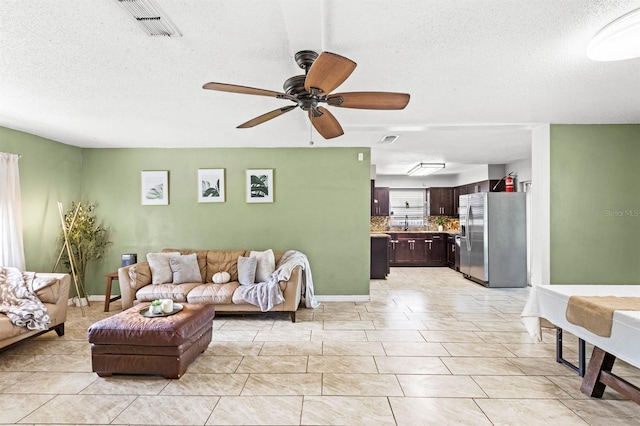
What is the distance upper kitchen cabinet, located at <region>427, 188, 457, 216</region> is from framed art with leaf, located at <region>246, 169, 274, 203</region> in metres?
5.58

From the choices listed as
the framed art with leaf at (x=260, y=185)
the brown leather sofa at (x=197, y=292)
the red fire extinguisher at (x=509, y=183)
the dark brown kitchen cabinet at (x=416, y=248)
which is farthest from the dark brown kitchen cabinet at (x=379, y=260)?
the brown leather sofa at (x=197, y=292)

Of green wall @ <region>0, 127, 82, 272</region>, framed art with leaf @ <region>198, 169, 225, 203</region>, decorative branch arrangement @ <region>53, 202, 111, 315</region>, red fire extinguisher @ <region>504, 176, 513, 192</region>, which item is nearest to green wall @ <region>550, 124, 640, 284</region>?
red fire extinguisher @ <region>504, 176, 513, 192</region>

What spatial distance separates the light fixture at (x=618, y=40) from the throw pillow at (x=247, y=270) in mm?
4112

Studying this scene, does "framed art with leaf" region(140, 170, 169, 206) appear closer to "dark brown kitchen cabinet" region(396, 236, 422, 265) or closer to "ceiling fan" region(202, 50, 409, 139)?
"ceiling fan" region(202, 50, 409, 139)

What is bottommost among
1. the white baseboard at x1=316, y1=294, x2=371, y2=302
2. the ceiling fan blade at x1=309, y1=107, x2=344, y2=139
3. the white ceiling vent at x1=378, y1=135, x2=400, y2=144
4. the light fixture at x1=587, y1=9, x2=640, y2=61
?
the white baseboard at x1=316, y1=294, x2=371, y2=302

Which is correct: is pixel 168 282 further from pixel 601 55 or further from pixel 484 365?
pixel 601 55

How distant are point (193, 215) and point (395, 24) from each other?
4469mm

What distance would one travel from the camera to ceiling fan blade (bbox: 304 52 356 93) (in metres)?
1.66

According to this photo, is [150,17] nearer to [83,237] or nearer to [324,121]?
[324,121]

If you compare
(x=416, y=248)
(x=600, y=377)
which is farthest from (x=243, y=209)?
(x=416, y=248)

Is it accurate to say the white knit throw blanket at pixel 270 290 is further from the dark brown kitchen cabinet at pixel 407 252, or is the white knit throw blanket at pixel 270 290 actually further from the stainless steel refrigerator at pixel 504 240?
the dark brown kitchen cabinet at pixel 407 252

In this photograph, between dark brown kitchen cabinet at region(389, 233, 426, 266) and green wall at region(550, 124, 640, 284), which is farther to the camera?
dark brown kitchen cabinet at region(389, 233, 426, 266)

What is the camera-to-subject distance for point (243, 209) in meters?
5.55

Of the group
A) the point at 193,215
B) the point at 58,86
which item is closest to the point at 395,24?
the point at 58,86
